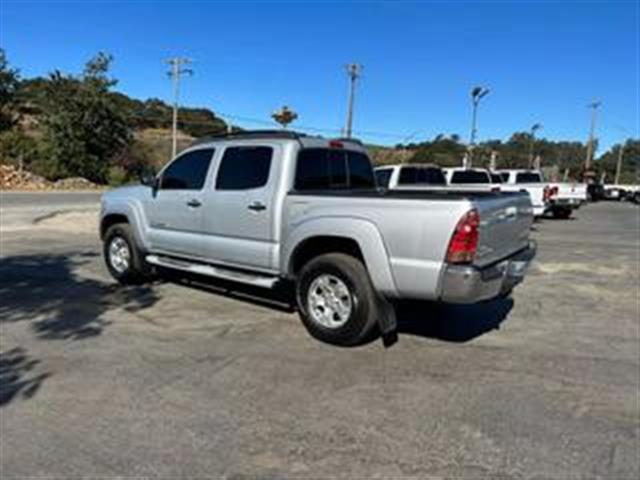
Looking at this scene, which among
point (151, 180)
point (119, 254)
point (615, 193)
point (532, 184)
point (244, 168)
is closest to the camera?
point (244, 168)

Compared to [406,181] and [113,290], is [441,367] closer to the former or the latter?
[113,290]

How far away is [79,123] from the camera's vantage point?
45406 mm

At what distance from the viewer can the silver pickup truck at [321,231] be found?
5.93 m

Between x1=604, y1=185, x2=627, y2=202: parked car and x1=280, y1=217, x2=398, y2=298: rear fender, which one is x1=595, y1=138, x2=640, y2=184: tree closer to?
x1=604, y1=185, x2=627, y2=202: parked car

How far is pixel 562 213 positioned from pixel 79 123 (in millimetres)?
31728

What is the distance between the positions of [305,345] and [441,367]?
1354 mm

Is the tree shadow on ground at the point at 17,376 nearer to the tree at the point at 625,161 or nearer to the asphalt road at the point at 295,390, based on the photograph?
the asphalt road at the point at 295,390

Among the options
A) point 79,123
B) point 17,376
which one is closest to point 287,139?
point 17,376

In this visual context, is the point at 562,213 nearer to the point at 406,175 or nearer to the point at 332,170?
the point at 406,175

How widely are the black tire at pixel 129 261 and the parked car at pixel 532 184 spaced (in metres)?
17.0

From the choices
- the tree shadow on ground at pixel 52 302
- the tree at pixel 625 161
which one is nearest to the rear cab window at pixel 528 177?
the tree shadow on ground at pixel 52 302

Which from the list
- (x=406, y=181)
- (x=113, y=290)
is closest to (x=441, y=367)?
(x=113, y=290)

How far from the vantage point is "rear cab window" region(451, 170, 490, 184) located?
2367 cm

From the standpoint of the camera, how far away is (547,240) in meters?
18.0
